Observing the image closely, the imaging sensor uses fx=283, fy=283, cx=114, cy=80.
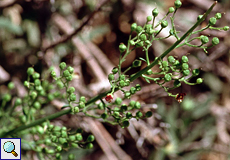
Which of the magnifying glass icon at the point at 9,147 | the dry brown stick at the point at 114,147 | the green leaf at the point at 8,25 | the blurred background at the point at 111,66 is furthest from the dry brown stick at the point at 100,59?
the magnifying glass icon at the point at 9,147

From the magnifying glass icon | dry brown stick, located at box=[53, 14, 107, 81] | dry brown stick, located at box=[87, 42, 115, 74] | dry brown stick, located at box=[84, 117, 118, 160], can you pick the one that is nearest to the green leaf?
dry brown stick, located at box=[53, 14, 107, 81]

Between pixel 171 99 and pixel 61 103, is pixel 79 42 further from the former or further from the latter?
pixel 171 99

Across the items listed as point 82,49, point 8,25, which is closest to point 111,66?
point 82,49

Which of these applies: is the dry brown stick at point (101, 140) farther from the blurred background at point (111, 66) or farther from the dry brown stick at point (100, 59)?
the dry brown stick at point (100, 59)

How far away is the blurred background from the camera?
332 centimetres

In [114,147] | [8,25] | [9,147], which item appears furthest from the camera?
[114,147]

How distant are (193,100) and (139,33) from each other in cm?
268

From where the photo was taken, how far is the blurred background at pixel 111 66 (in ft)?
10.9

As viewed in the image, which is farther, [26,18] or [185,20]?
[185,20]

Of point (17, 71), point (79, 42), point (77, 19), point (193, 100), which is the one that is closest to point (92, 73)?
point (79, 42)

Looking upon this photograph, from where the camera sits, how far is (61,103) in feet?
10.2

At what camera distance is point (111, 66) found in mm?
3904

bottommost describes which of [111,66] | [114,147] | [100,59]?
[114,147]

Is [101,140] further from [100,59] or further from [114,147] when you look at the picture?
[100,59]
